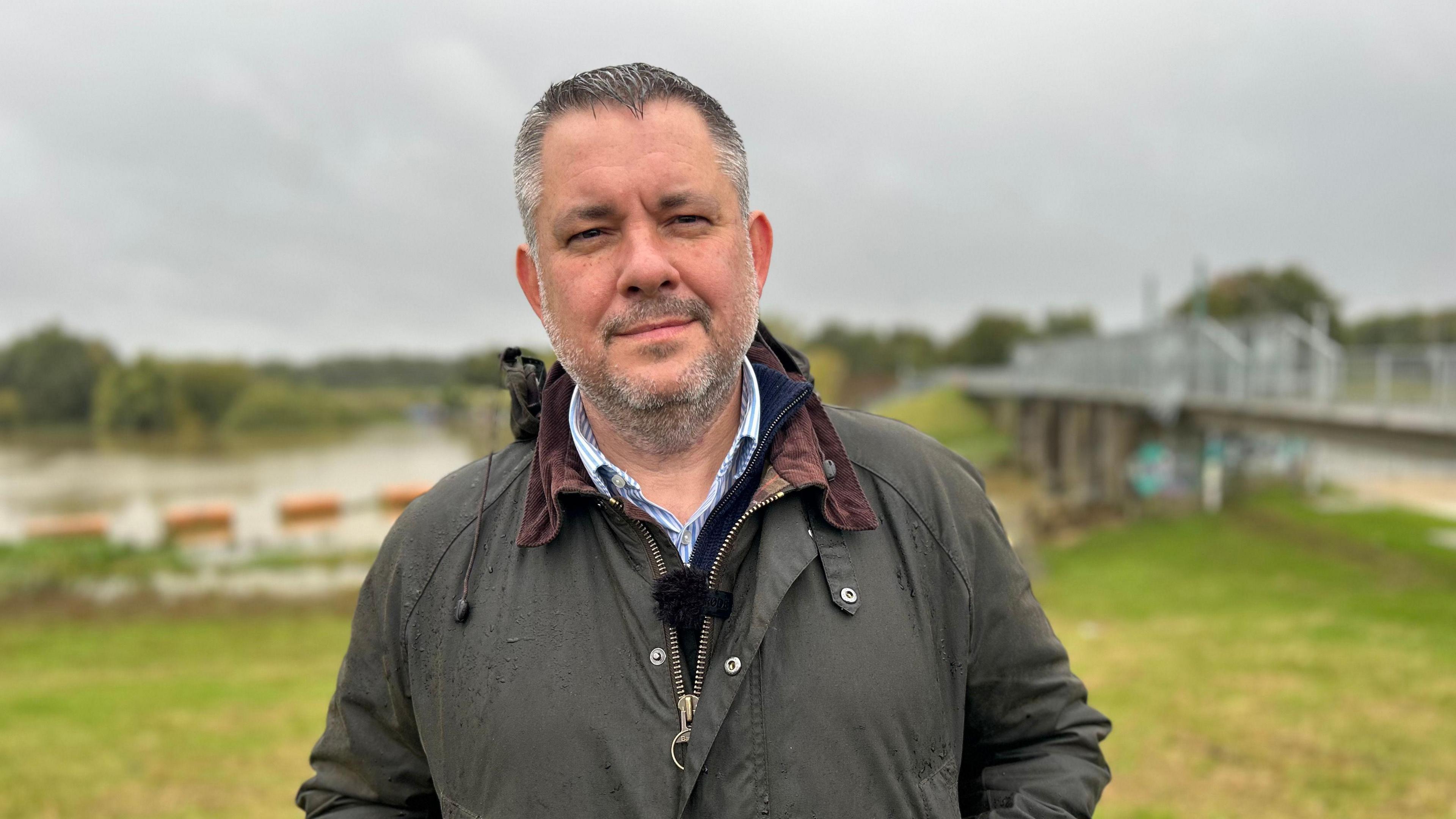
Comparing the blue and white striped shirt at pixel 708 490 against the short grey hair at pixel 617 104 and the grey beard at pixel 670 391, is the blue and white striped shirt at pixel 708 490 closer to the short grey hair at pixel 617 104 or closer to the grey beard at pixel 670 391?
the grey beard at pixel 670 391

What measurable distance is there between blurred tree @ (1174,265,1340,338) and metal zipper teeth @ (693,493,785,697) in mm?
61999

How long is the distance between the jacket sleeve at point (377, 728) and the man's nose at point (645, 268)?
2.43 feet

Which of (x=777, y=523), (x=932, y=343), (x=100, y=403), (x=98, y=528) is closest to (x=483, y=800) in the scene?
(x=777, y=523)

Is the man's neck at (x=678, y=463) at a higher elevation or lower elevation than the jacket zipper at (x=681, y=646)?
higher

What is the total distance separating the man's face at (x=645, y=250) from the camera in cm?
195

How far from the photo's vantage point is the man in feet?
5.97

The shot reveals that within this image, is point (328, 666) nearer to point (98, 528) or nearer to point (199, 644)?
point (199, 644)

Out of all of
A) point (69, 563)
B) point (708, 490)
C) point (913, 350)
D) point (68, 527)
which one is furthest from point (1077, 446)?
point (913, 350)

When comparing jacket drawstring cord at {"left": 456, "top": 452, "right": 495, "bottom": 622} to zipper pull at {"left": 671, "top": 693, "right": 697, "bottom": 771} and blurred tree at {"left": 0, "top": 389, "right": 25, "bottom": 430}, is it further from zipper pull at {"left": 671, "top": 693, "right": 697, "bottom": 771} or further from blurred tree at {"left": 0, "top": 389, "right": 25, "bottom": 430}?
blurred tree at {"left": 0, "top": 389, "right": 25, "bottom": 430}

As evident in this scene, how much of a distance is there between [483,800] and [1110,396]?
1320 inches

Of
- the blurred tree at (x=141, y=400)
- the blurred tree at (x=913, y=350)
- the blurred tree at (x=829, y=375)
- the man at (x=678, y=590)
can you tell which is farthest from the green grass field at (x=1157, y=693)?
the blurred tree at (x=913, y=350)

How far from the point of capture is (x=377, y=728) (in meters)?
2.09

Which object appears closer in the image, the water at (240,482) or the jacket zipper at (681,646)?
the jacket zipper at (681,646)

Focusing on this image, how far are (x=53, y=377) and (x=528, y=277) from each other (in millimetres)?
95709
